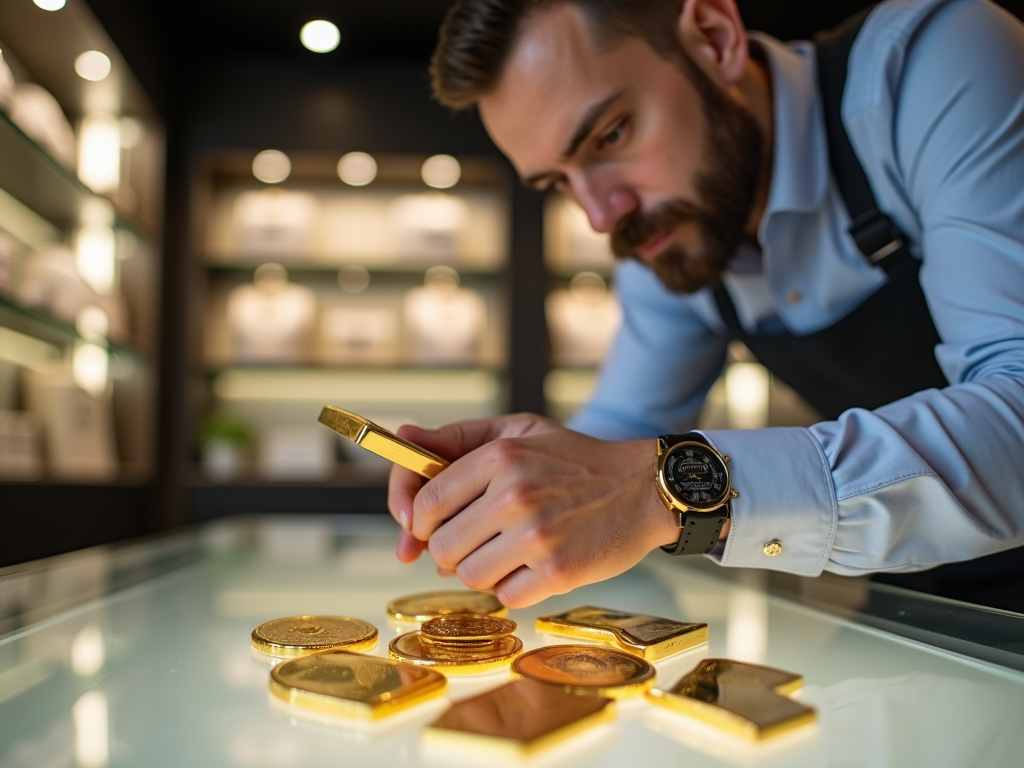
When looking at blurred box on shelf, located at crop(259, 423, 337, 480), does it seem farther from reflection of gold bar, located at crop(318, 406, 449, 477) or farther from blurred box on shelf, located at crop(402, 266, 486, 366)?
reflection of gold bar, located at crop(318, 406, 449, 477)

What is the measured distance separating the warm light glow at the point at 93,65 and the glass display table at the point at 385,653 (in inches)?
79.6

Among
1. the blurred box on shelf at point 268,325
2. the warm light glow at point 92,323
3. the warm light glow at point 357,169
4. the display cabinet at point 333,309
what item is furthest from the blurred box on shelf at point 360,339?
the warm light glow at point 92,323

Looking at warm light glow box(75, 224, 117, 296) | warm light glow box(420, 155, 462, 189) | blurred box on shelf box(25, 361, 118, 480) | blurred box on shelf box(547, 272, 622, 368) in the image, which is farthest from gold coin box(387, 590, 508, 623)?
warm light glow box(420, 155, 462, 189)

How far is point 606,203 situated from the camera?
1.09 meters

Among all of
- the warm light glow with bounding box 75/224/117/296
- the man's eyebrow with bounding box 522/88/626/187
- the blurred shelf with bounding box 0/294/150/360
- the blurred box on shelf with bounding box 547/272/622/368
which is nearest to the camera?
→ the man's eyebrow with bounding box 522/88/626/187

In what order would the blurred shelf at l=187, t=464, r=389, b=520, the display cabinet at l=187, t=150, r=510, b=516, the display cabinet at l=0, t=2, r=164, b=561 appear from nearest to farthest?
the display cabinet at l=0, t=2, r=164, b=561
the blurred shelf at l=187, t=464, r=389, b=520
the display cabinet at l=187, t=150, r=510, b=516

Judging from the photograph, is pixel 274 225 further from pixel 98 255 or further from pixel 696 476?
pixel 696 476

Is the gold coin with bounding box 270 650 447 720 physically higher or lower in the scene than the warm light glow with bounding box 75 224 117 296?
lower

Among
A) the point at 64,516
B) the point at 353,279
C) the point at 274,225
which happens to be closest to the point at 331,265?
the point at 353,279

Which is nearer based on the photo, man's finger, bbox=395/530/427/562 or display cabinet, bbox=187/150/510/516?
man's finger, bbox=395/530/427/562

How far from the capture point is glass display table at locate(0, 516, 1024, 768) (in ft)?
1.14

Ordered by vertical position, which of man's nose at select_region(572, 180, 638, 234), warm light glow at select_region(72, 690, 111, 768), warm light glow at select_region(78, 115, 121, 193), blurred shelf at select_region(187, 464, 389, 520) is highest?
warm light glow at select_region(78, 115, 121, 193)

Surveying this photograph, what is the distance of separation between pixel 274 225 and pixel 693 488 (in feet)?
9.77

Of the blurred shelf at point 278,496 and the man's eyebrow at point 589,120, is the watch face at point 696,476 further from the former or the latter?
Answer: the blurred shelf at point 278,496
